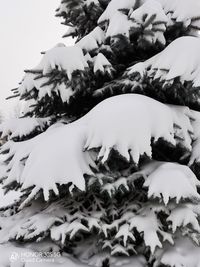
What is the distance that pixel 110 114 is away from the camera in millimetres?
A: 3857

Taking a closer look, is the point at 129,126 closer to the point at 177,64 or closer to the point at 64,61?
the point at 177,64

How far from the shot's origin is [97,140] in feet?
12.1

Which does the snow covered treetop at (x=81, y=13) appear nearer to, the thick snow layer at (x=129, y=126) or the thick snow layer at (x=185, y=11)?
the thick snow layer at (x=185, y=11)

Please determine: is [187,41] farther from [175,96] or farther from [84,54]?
[84,54]

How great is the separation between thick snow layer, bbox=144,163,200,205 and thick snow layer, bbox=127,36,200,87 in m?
0.99

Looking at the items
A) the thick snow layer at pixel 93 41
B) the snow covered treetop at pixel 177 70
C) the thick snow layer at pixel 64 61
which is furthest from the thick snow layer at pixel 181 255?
the thick snow layer at pixel 93 41

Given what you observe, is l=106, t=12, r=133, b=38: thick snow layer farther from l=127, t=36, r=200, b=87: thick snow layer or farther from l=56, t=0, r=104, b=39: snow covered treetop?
l=56, t=0, r=104, b=39: snow covered treetop

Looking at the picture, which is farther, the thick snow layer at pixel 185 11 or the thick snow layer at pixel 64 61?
the thick snow layer at pixel 185 11

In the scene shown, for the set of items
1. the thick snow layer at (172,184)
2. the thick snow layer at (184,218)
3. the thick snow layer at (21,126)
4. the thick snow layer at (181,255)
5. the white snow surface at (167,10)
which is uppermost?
the white snow surface at (167,10)

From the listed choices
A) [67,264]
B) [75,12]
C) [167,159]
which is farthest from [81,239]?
[75,12]

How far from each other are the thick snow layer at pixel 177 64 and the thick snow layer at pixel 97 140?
1.25 feet
